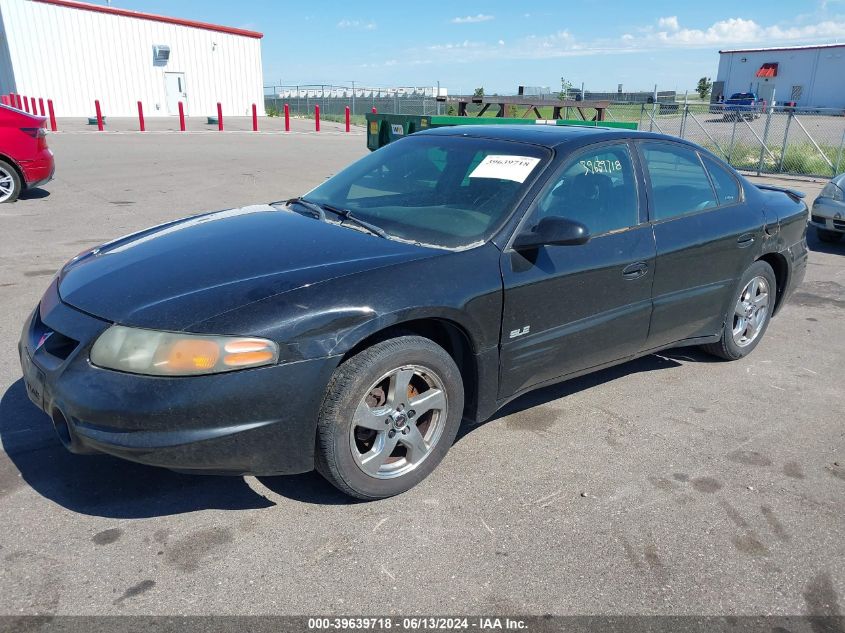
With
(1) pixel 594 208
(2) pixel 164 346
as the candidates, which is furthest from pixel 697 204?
(2) pixel 164 346

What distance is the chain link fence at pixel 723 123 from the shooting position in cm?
1741

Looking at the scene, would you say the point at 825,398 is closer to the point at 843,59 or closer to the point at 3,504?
the point at 3,504

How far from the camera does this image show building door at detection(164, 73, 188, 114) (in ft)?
123

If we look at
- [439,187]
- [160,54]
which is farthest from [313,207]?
[160,54]

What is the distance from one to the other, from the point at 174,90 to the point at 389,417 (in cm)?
3944

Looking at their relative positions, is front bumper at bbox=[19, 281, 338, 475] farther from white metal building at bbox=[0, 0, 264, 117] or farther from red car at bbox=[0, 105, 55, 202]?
white metal building at bbox=[0, 0, 264, 117]

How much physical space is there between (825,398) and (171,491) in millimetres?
3933

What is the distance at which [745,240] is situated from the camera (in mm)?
4586

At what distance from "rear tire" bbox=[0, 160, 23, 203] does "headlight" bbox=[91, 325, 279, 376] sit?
8.98 meters

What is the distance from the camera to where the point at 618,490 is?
3.28 m

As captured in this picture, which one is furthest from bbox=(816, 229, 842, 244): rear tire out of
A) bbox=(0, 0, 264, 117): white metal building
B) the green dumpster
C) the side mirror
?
bbox=(0, 0, 264, 117): white metal building

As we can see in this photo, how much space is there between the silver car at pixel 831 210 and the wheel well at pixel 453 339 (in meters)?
7.28

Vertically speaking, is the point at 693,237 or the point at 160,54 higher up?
the point at 160,54

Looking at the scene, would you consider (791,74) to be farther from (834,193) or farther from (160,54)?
(834,193)
